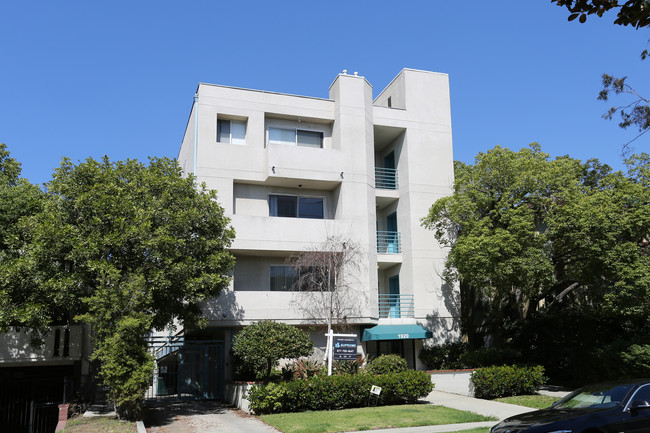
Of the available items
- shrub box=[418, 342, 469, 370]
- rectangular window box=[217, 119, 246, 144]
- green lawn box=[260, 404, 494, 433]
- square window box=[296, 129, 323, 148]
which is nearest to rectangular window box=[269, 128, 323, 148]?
square window box=[296, 129, 323, 148]

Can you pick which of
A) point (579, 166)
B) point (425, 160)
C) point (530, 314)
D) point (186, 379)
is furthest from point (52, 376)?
point (579, 166)

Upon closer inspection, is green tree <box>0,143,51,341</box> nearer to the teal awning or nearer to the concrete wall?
the concrete wall

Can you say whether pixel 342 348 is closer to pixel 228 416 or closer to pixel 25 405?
pixel 228 416

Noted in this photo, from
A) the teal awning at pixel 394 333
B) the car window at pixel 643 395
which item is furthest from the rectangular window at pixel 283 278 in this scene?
the car window at pixel 643 395

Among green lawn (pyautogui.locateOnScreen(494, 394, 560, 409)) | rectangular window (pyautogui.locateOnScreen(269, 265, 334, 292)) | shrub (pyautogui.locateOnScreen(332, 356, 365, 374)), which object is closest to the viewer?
green lawn (pyautogui.locateOnScreen(494, 394, 560, 409))

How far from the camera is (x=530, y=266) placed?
19219 millimetres

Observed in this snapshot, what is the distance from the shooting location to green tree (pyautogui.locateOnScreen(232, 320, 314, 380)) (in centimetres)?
1712

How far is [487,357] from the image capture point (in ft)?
70.6

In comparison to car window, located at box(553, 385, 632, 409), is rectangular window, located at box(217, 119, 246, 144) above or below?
above

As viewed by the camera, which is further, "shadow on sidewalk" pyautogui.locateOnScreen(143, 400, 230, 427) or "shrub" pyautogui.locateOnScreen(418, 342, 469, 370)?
"shrub" pyautogui.locateOnScreen(418, 342, 469, 370)

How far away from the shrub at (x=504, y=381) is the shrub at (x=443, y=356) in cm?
331

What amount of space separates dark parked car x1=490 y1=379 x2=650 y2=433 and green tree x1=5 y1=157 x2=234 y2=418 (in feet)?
32.3

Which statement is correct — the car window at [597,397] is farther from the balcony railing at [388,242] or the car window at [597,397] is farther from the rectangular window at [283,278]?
the balcony railing at [388,242]

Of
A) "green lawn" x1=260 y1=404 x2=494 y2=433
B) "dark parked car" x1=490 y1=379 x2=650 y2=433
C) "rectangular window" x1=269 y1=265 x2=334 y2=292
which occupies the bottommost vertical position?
"green lawn" x1=260 y1=404 x2=494 y2=433
